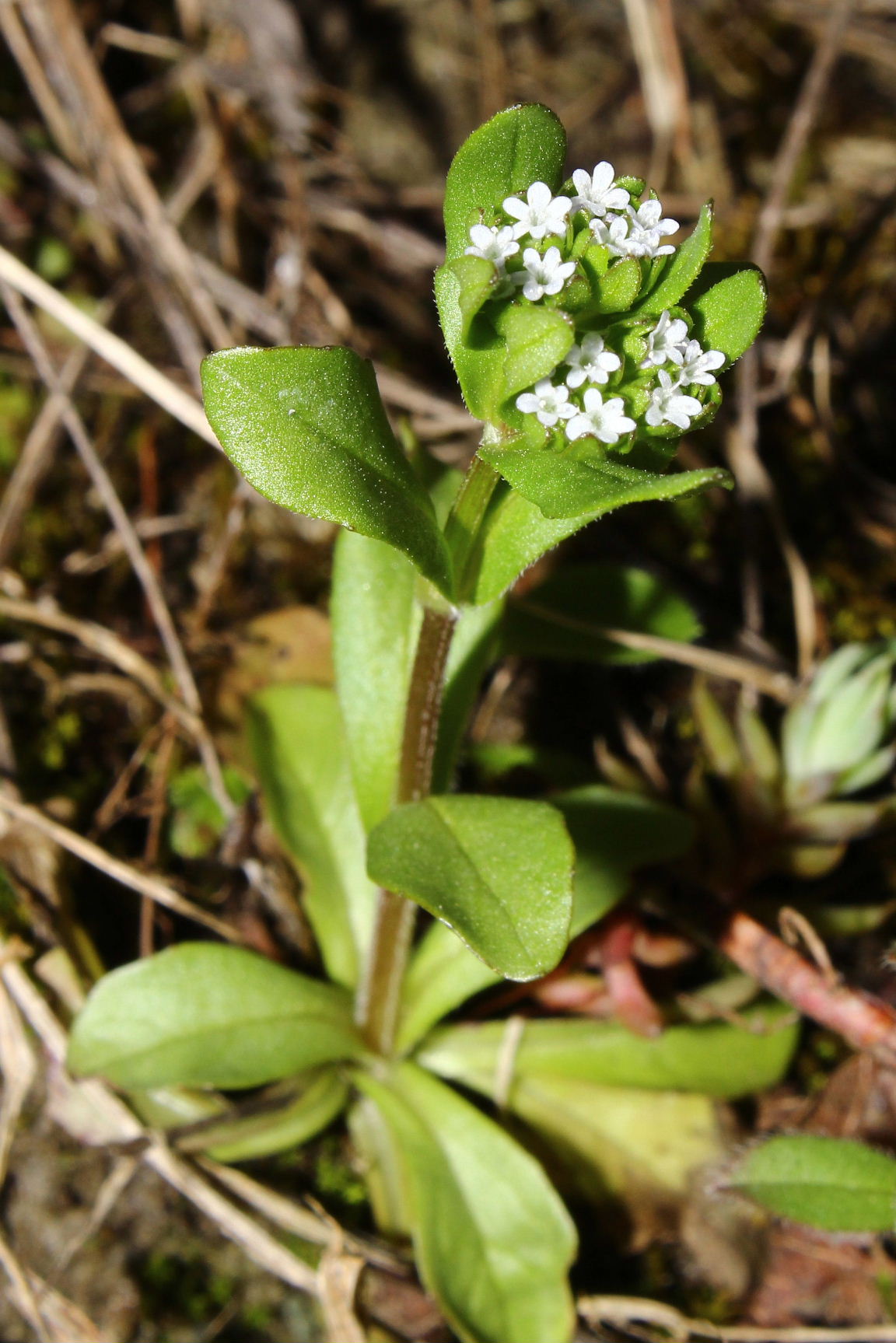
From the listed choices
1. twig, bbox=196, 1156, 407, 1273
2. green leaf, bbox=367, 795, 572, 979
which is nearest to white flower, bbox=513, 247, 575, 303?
green leaf, bbox=367, 795, 572, 979

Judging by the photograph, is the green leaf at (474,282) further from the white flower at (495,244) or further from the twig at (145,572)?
the twig at (145,572)

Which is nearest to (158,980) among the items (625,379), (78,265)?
(625,379)

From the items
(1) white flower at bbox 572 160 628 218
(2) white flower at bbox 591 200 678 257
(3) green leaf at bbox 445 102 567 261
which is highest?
(3) green leaf at bbox 445 102 567 261

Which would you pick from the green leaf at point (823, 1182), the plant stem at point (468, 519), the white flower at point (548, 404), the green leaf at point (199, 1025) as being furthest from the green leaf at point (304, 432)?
the green leaf at point (823, 1182)

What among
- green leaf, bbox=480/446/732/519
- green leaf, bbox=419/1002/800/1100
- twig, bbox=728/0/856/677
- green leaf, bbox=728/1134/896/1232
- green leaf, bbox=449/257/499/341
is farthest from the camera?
twig, bbox=728/0/856/677

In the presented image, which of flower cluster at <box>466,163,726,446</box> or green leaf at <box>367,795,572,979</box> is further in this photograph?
green leaf at <box>367,795,572,979</box>

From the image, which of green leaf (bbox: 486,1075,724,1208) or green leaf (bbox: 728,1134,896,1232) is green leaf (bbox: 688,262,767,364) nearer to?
green leaf (bbox: 728,1134,896,1232)
